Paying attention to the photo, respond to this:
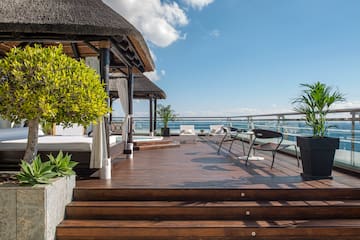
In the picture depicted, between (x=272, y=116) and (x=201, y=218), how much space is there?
586 cm

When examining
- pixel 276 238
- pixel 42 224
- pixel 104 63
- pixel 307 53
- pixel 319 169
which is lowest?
pixel 276 238

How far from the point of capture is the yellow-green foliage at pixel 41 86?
10.5ft

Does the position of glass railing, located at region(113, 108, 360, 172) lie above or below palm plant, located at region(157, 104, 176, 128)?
below

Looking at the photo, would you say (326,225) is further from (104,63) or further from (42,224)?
(104,63)

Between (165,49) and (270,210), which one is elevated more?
(165,49)

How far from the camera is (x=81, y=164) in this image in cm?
490

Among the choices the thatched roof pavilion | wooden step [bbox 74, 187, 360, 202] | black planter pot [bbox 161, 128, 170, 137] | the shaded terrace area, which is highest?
the thatched roof pavilion

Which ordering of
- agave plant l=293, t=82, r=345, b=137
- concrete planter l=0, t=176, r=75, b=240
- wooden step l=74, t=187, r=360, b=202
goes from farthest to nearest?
agave plant l=293, t=82, r=345, b=137
wooden step l=74, t=187, r=360, b=202
concrete planter l=0, t=176, r=75, b=240

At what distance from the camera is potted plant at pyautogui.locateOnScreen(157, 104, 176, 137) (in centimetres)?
1469

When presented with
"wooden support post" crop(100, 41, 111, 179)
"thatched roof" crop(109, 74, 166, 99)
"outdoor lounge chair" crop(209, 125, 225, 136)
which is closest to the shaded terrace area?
"wooden support post" crop(100, 41, 111, 179)

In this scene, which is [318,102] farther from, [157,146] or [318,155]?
[157,146]

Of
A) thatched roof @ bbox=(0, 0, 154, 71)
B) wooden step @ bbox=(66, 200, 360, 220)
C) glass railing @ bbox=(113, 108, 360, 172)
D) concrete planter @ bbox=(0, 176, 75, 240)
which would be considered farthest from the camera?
glass railing @ bbox=(113, 108, 360, 172)

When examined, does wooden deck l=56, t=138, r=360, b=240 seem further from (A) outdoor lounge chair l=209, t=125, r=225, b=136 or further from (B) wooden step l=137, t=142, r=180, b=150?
(A) outdoor lounge chair l=209, t=125, r=225, b=136

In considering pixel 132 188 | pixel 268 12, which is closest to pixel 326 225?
pixel 132 188
